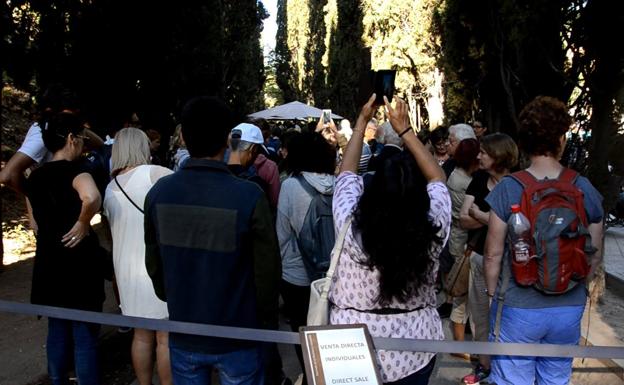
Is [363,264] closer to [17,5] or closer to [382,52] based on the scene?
[17,5]

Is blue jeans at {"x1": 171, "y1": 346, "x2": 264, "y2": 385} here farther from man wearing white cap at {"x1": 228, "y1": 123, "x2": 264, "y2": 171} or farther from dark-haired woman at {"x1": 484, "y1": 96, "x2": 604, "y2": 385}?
man wearing white cap at {"x1": 228, "y1": 123, "x2": 264, "y2": 171}

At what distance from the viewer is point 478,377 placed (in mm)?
4352

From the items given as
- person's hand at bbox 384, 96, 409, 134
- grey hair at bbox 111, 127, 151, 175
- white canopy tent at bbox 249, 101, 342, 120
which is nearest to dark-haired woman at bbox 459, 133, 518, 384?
person's hand at bbox 384, 96, 409, 134

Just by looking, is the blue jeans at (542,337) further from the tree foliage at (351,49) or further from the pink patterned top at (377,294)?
the tree foliage at (351,49)

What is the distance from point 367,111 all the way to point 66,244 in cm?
202

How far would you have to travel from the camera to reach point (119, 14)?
9.52m

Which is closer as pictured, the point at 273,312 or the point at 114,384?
the point at 273,312

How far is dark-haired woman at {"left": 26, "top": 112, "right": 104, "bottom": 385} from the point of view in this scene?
3.29 metres

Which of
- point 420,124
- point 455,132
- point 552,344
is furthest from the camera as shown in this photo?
point 420,124

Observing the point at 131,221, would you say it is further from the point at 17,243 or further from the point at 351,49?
the point at 351,49

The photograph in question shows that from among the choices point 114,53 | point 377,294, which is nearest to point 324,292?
point 377,294

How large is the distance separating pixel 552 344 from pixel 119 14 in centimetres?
899

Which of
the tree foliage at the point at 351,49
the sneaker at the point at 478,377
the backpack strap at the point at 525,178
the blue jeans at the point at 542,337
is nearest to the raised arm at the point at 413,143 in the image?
the tree foliage at the point at 351,49

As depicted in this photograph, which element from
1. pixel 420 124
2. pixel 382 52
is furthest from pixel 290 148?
pixel 420 124
